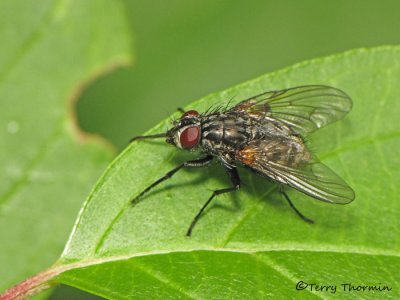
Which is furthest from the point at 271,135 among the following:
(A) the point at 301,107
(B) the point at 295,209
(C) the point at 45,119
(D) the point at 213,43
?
(D) the point at 213,43

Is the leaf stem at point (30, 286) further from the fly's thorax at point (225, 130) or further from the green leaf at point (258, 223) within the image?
the fly's thorax at point (225, 130)

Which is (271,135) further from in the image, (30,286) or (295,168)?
(30,286)

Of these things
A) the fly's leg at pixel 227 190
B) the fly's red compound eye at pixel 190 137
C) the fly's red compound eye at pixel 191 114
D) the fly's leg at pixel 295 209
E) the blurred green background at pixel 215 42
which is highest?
the blurred green background at pixel 215 42

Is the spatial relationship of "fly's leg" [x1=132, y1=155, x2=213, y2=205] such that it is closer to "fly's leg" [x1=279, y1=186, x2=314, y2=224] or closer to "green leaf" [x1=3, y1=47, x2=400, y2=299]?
"green leaf" [x1=3, y1=47, x2=400, y2=299]

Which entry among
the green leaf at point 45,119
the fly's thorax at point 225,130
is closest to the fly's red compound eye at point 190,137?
the fly's thorax at point 225,130

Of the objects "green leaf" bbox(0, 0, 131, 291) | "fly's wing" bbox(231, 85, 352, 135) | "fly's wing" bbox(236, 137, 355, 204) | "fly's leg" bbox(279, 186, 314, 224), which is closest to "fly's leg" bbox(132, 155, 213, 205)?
"fly's wing" bbox(236, 137, 355, 204)

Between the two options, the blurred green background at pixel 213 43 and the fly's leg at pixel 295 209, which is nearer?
the fly's leg at pixel 295 209

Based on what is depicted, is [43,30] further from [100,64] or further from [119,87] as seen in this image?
[119,87]
